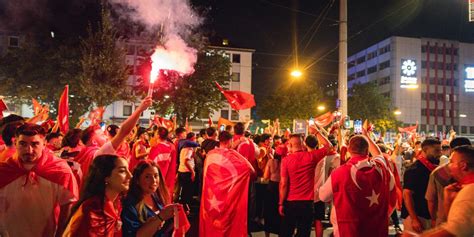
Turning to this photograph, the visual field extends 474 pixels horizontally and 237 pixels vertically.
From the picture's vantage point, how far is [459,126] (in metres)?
87.7

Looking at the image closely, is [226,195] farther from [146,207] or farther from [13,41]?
[13,41]

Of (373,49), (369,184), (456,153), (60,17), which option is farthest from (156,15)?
(373,49)

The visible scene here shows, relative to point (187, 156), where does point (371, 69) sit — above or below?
above

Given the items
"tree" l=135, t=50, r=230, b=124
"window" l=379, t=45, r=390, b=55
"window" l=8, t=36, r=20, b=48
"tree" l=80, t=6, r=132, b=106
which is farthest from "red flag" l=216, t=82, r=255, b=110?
"window" l=379, t=45, r=390, b=55

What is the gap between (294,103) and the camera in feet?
175

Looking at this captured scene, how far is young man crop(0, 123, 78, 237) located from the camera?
3814 mm

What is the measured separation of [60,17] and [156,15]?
2973cm

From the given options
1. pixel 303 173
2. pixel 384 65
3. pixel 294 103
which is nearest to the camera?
pixel 303 173

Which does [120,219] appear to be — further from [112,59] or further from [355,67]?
[355,67]

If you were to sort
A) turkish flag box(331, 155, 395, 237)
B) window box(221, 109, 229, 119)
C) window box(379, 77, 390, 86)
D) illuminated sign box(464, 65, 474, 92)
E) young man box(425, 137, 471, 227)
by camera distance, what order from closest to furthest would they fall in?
1. young man box(425, 137, 471, 227)
2. turkish flag box(331, 155, 395, 237)
3. illuminated sign box(464, 65, 474, 92)
4. window box(221, 109, 229, 119)
5. window box(379, 77, 390, 86)

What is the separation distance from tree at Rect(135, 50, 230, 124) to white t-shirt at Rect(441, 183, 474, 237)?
30.7 metres

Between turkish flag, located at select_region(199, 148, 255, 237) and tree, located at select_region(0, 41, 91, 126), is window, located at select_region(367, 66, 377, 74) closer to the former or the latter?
tree, located at select_region(0, 41, 91, 126)

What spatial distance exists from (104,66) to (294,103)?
98.0 ft

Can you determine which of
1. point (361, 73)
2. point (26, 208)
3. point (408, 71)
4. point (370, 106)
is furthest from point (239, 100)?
point (361, 73)
